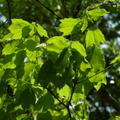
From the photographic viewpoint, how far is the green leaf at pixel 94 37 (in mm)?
1562

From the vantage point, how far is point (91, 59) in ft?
4.88

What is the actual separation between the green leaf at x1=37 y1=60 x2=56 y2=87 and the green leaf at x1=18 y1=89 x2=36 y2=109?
260mm

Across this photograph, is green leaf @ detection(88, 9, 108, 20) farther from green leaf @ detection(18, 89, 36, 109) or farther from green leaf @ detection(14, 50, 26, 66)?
green leaf @ detection(18, 89, 36, 109)

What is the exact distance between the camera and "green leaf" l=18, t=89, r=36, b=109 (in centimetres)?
160

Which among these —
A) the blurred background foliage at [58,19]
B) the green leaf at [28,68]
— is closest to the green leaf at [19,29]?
the green leaf at [28,68]

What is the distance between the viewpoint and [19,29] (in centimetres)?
167

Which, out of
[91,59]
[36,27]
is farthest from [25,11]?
[91,59]

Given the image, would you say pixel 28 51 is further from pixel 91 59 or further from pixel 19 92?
pixel 91 59

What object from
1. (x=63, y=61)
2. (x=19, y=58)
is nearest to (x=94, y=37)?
(x=63, y=61)

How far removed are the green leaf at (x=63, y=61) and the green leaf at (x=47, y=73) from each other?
0.31ft

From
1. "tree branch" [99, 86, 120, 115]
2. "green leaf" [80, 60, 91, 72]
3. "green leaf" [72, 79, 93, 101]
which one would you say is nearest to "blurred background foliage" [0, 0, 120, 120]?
"tree branch" [99, 86, 120, 115]

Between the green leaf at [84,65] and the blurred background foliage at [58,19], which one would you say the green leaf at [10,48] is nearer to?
the green leaf at [84,65]

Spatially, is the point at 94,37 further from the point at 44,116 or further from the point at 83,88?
the point at 44,116

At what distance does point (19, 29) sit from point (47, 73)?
17.8 inches
